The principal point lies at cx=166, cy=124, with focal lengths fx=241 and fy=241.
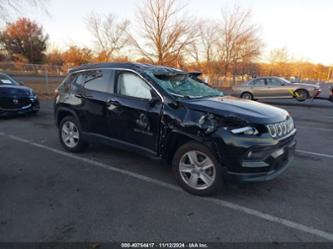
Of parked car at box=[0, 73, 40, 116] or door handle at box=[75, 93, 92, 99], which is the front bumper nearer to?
door handle at box=[75, 93, 92, 99]

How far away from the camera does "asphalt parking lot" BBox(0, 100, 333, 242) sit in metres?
2.55

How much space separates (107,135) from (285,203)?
2.97 m

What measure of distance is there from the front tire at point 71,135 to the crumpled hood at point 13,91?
14.5 feet

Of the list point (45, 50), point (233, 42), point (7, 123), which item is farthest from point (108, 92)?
point (45, 50)

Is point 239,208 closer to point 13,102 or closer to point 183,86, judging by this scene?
point 183,86

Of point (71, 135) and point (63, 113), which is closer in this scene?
point (71, 135)

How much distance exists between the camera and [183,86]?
408 cm

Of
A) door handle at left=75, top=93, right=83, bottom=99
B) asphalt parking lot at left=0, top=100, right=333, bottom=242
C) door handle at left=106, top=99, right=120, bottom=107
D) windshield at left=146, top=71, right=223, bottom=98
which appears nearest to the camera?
asphalt parking lot at left=0, top=100, right=333, bottom=242

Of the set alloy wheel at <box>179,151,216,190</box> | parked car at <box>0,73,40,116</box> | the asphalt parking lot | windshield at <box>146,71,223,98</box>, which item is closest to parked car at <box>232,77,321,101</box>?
the asphalt parking lot

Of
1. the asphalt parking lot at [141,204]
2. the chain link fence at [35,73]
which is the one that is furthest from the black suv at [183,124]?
the chain link fence at [35,73]

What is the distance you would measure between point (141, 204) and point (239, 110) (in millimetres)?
1780

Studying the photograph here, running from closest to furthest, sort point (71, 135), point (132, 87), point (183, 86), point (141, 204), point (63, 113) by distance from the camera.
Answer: point (141, 204) < point (132, 87) < point (183, 86) < point (71, 135) < point (63, 113)

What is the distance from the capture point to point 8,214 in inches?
112

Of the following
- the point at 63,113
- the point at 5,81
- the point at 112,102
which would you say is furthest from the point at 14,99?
the point at 112,102
